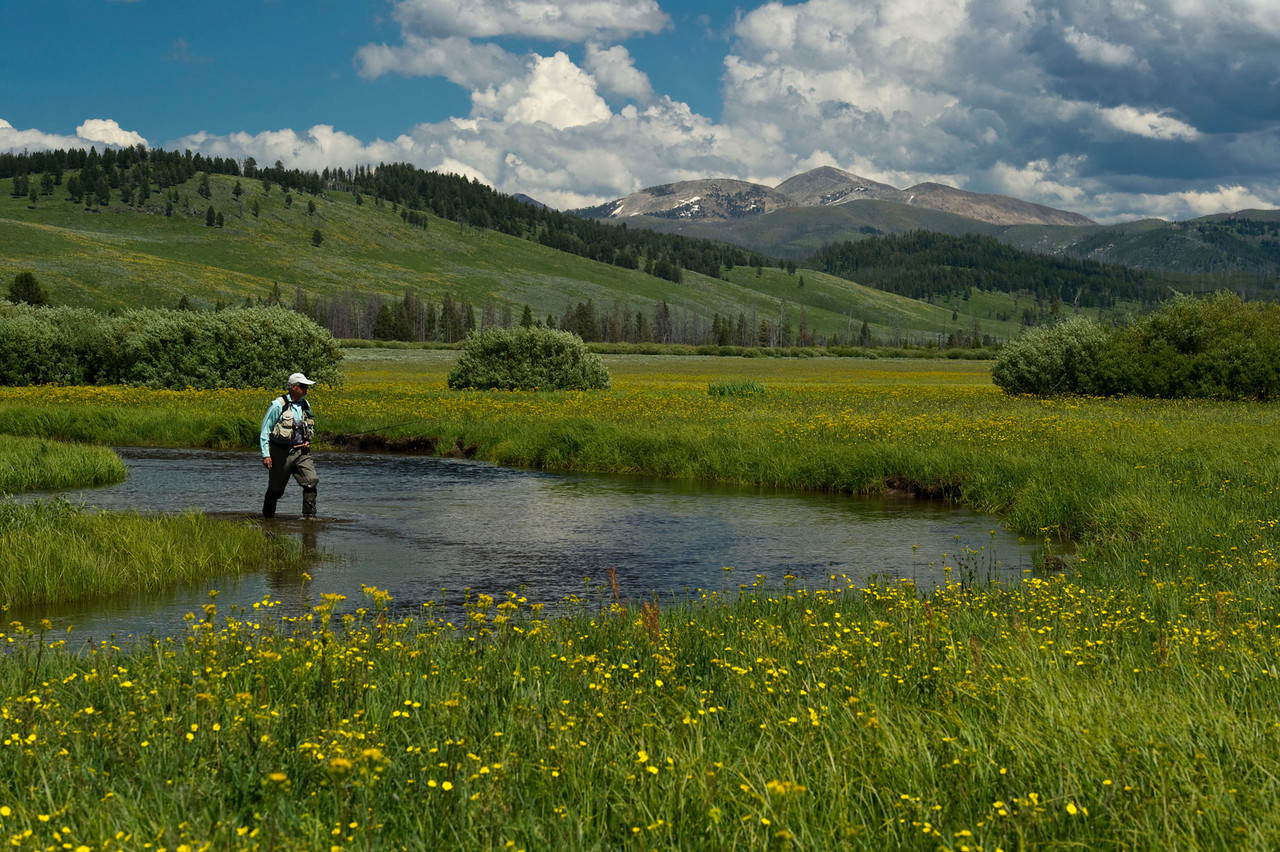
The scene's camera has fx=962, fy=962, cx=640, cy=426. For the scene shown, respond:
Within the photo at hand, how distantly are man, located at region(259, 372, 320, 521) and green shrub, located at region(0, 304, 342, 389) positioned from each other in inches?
1213

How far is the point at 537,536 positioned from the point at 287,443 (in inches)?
196

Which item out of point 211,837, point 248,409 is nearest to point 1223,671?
point 211,837

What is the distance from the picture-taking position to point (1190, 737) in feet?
16.6

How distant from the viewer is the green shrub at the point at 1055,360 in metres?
45.6

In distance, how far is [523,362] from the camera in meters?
48.9

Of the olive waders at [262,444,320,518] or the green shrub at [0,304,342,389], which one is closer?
the olive waders at [262,444,320,518]

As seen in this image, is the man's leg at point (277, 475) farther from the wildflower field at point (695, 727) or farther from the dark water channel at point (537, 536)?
the wildflower field at point (695, 727)

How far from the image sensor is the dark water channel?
1302 centimetres

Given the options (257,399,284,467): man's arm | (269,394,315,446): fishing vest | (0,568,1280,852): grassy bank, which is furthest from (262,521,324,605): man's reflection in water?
(0,568,1280,852): grassy bank

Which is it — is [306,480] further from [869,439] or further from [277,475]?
[869,439]

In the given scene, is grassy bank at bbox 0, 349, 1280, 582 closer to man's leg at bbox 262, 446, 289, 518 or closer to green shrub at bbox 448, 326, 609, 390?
green shrub at bbox 448, 326, 609, 390

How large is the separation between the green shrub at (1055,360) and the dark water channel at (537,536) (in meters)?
28.0

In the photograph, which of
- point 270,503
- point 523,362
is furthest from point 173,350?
point 270,503

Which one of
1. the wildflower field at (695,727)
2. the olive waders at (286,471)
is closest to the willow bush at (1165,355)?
the wildflower field at (695,727)
